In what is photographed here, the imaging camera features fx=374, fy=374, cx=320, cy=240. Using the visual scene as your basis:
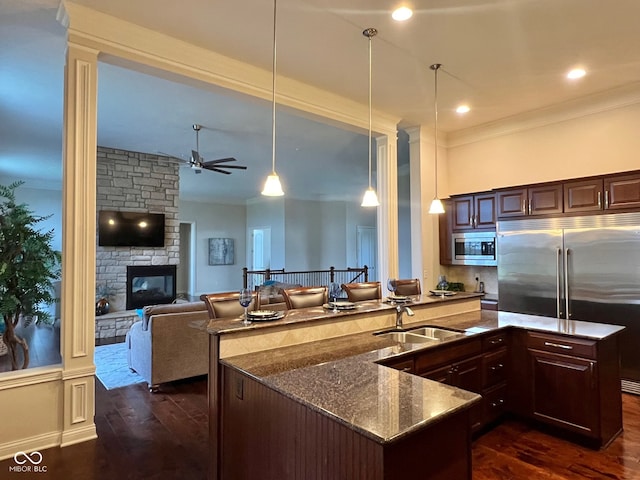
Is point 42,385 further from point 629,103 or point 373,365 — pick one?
point 629,103

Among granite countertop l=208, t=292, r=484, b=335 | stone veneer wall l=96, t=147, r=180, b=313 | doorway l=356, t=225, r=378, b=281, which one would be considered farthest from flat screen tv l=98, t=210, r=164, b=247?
doorway l=356, t=225, r=378, b=281

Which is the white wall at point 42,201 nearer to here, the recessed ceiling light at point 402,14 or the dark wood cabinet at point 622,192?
the recessed ceiling light at point 402,14

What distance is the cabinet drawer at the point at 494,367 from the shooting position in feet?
9.46

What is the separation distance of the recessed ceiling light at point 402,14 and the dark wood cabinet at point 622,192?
9.22 feet

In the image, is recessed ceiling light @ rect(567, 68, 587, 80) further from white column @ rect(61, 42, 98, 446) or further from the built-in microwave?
white column @ rect(61, 42, 98, 446)

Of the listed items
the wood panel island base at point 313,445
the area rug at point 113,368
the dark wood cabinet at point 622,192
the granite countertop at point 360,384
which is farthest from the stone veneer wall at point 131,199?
the dark wood cabinet at point 622,192

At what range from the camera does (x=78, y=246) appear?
2.81 metres

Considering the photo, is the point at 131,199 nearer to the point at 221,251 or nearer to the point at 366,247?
the point at 221,251

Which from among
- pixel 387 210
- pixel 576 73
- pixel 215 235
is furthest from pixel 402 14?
pixel 215 235

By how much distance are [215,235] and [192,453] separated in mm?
9217

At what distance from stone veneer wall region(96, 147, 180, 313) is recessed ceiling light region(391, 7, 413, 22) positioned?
5.25 metres

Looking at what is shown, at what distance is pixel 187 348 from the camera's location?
4117 mm

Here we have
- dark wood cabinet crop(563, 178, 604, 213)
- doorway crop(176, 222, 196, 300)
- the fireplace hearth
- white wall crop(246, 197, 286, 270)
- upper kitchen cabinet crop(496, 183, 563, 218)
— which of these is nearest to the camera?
dark wood cabinet crop(563, 178, 604, 213)

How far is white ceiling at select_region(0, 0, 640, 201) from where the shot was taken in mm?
2820
